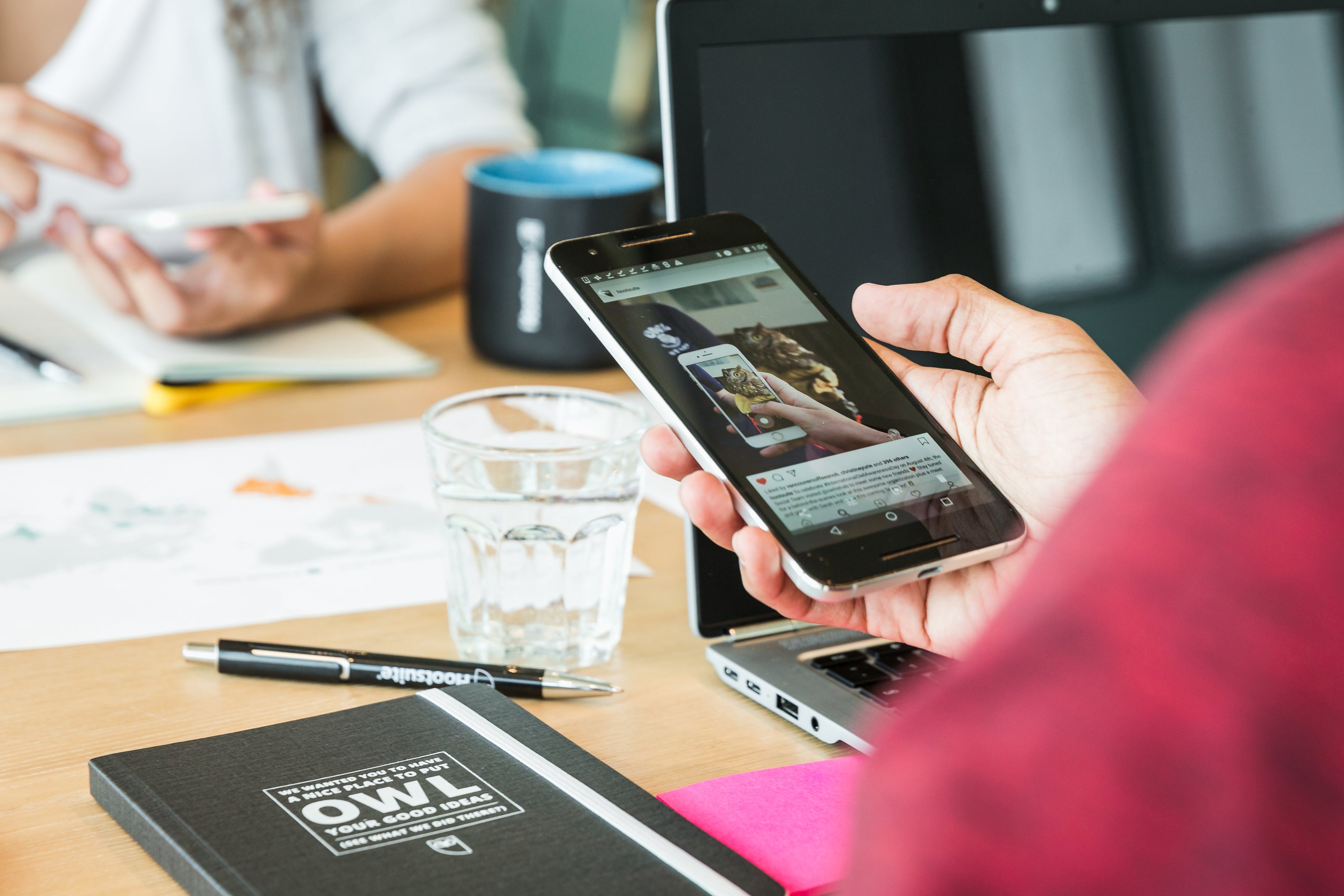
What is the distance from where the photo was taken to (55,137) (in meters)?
0.92

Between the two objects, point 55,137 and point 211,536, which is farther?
point 55,137

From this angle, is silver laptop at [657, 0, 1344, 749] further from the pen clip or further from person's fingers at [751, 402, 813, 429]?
the pen clip

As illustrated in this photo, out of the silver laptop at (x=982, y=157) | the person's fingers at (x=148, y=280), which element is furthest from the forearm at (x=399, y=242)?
the silver laptop at (x=982, y=157)

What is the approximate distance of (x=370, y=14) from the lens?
53.4 inches

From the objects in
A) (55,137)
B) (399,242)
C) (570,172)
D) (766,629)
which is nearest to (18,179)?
(55,137)

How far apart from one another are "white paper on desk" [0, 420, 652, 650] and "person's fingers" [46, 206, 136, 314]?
8.0 inches

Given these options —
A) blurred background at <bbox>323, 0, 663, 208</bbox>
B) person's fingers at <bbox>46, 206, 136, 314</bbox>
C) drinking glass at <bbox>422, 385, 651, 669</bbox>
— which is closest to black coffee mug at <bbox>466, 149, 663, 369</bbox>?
person's fingers at <bbox>46, 206, 136, 314</bbox>

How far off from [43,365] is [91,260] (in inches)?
3.9

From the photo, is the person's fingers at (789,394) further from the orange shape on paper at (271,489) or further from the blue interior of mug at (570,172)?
the blue interior of mug at (570,172)

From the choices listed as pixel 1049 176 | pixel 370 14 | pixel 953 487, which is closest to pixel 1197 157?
pixel 1049 176

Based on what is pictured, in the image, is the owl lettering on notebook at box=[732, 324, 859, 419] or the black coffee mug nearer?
the owl lettering on notebook at box=[732, 324, 859, 419]

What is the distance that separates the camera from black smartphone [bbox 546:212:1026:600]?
1.48 feet

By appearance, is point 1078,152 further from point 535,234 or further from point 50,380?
point 50,380

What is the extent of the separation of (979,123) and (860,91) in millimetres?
81
